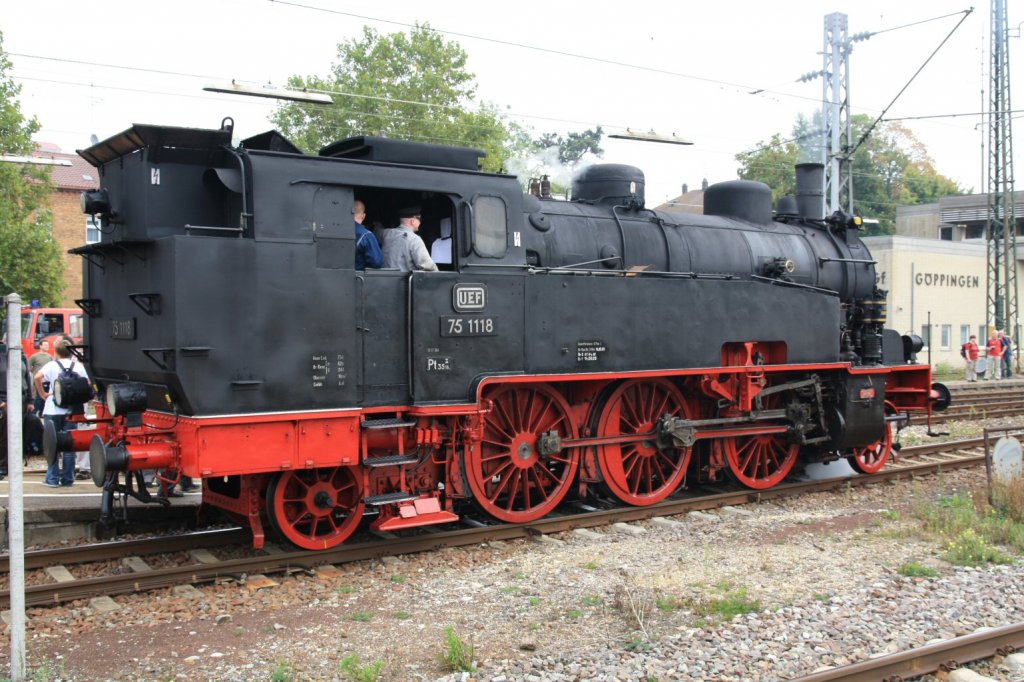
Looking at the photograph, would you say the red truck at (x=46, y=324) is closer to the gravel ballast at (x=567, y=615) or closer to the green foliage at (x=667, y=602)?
the gravel ballast at (x=567, y=615)

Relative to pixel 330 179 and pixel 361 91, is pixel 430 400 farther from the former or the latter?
pixel 361 91

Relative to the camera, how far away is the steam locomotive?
685 centimetres

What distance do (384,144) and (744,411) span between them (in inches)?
201

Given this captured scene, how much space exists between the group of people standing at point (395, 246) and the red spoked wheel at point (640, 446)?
2.76 meters

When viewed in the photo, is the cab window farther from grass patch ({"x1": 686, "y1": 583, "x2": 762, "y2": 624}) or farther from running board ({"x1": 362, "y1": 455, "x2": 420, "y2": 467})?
grass patch ({"x1": 686, "y1": 583, "x2": 762, "y2": 624})

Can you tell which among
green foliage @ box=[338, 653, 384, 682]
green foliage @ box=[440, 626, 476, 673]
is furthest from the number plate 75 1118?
green foliage @ box=[338, 653, 384, 682]

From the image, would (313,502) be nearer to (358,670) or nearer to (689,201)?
(358,670)

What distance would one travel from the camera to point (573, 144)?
163 feet

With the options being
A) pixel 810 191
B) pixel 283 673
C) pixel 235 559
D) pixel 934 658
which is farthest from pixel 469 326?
pixel 810 191

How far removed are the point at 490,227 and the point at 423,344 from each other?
1.31 meters

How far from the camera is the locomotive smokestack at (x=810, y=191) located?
40.9ft

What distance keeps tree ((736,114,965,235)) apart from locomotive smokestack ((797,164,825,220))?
42.6 m

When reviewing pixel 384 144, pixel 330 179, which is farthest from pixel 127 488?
pixel 384 144

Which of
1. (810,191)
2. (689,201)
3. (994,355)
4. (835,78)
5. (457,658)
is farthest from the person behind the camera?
(689,201)
